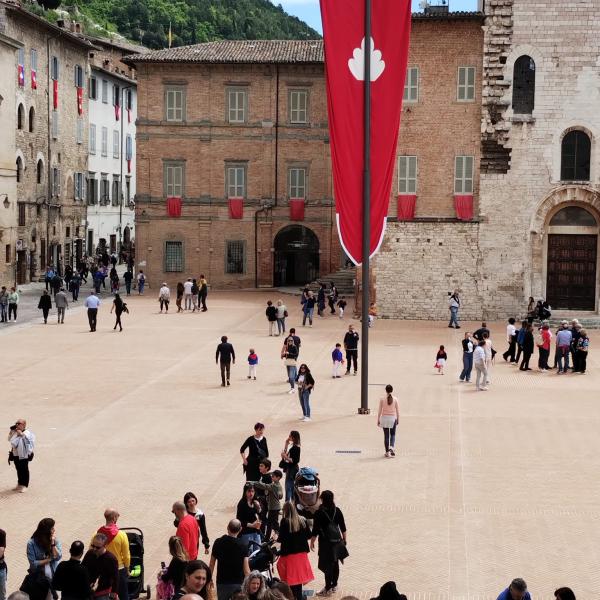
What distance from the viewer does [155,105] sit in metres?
58.8

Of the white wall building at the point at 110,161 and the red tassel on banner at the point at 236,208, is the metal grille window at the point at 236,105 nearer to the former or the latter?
the red tassel on banner at the point at 236,208

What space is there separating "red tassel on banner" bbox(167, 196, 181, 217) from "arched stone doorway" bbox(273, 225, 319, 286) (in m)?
5.32

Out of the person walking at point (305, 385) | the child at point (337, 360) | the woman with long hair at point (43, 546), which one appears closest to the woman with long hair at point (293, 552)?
the woman with long hair at point (43, 546)

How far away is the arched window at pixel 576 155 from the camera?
4506 cm

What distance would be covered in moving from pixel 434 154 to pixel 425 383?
17.4 metres

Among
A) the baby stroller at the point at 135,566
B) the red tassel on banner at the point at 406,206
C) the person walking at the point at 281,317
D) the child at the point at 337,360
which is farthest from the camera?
the red tassel on banner at the point at 406,206

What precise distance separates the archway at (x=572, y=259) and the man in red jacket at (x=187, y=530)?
34636mm

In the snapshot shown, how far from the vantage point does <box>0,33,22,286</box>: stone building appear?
Answer: 2099 inches

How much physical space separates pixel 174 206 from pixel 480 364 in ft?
105


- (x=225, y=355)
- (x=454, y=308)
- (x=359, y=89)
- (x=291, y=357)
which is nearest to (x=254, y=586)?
(x=359, y=89)

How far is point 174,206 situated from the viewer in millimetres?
59062

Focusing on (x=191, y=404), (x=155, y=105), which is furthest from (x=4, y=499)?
(x=155, y=105)

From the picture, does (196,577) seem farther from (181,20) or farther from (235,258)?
(181,20)

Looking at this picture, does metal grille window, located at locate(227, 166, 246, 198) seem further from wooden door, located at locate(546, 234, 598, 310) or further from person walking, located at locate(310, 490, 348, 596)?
person walking, located at locate(310, 490, 348, 596)
